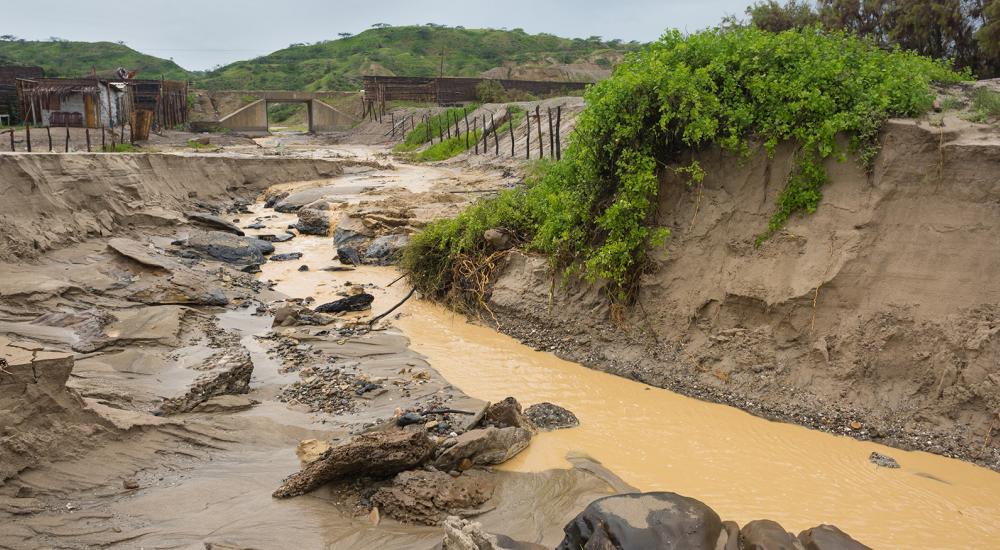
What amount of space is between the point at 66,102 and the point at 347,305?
27.6 metres

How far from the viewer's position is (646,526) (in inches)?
154

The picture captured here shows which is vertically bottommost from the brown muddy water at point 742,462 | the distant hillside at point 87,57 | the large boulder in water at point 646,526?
the brown muddy water at point 742,462

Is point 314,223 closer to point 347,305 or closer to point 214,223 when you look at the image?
point 214,223

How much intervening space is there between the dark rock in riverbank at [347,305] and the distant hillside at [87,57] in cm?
7210

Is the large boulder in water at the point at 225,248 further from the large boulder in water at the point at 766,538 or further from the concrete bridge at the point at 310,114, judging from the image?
the concrete bridge at the point at 310,114

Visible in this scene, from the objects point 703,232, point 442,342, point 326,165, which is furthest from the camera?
point 326,165

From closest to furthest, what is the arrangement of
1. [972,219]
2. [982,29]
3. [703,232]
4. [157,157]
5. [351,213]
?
1. [972,219]
2. [703,232]
3. [351,213]
4. [157,157]
5. [982,29]

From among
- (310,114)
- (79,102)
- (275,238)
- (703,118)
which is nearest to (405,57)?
(310,114)

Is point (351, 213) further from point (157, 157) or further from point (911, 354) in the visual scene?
point (911, 354)

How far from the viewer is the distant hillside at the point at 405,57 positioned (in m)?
73.3

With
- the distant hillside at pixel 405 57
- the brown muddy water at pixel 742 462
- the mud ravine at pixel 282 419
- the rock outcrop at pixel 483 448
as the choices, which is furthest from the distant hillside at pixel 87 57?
the rock outcrop at pixel 483 448

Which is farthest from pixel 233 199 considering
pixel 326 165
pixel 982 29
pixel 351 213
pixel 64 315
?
pixel 982 29

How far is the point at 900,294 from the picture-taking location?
6266 mm

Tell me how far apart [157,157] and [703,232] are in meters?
Result: 13.2
